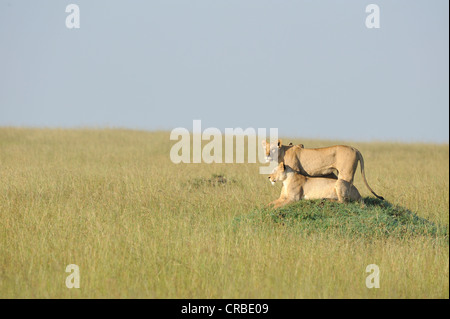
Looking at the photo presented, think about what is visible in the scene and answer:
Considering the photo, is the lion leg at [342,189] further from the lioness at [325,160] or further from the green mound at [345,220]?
the green mound at [345,220]

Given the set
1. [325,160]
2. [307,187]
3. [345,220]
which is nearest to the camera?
[345,220]

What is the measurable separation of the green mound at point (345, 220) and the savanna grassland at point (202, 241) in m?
0.02

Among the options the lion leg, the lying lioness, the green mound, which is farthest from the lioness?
the green mound

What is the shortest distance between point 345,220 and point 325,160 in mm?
993

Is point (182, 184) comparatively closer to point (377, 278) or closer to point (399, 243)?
point (399, 243)

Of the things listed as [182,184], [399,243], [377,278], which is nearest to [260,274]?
[377,278]

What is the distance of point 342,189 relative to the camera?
9391 mm

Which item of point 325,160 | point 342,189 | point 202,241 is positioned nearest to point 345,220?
point 342,189

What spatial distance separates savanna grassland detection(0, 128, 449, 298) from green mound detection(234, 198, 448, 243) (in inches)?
0.9

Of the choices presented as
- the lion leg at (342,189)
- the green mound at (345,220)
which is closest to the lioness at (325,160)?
the lion leg at (342,189)

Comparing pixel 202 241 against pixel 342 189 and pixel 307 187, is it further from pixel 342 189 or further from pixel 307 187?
pixel 342 189

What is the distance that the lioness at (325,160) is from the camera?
30.6 ft
